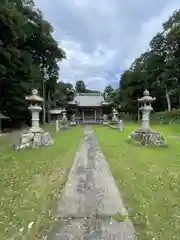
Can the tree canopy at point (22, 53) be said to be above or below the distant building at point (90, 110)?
above

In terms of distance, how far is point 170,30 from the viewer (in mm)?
25188

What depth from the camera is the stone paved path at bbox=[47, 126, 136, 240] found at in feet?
7.96

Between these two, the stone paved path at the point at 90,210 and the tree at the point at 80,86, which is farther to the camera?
the tree at the point at 80,86

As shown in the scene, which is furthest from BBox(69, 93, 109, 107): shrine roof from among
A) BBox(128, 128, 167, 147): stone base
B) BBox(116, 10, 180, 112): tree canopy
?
BBox(128, 128, 167, 147): stone base

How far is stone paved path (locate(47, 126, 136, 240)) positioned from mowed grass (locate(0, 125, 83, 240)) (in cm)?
20

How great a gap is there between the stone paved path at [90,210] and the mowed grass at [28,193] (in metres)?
0.20

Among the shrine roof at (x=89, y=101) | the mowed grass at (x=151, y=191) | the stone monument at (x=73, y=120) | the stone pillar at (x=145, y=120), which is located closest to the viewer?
the mowed grass at (x=151, y=191)

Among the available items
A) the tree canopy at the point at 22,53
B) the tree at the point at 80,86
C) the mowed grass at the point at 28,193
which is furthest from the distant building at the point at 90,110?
the tree at the point at 80,86

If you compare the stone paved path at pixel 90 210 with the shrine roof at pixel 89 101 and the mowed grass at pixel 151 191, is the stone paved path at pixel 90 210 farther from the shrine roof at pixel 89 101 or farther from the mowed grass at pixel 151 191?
the shrine roof at pixel 89 101

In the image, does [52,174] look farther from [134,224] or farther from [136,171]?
[134,224]

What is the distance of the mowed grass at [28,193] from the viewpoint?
8.68 ft

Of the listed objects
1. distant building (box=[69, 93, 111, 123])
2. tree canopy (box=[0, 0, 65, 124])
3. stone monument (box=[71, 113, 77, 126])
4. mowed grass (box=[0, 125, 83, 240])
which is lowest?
mowed grass (box=[0, 125, 83, 240])

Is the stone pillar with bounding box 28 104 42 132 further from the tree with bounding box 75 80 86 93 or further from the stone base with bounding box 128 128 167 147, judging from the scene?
the tree with bounding box 75 80 86 93

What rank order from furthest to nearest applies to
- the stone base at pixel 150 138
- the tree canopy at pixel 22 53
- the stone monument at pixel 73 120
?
the stone monument at pixel 73 120 → the tree canopy at pixel 22 53 → the stone base at pixel 150 138
